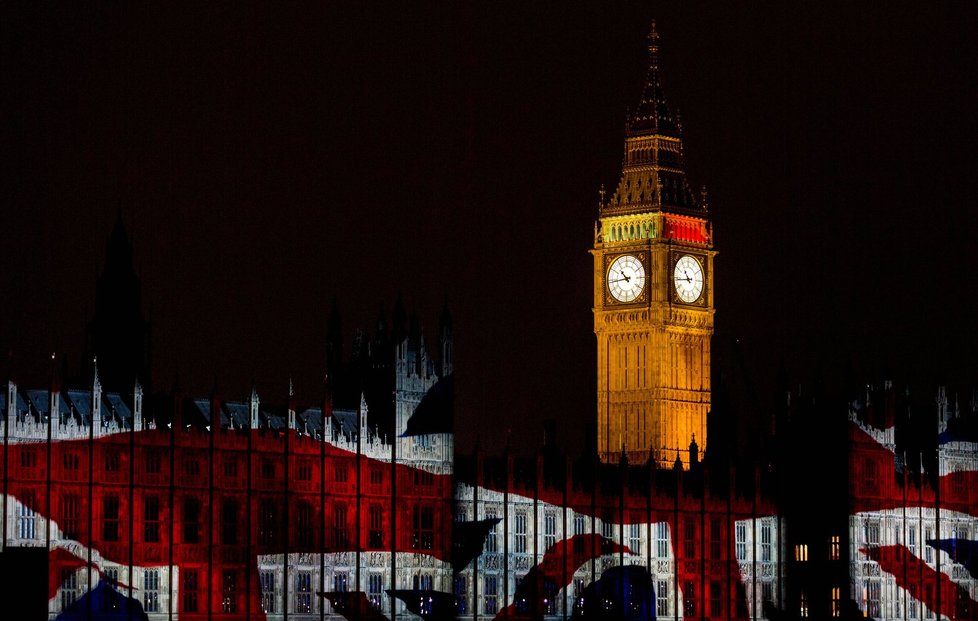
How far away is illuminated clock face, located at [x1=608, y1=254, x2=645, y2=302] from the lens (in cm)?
15050

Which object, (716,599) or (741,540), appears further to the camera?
(741,540)

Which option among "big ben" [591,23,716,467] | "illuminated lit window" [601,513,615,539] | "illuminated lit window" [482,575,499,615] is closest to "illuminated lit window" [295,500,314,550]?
"illuminated lit window" [482,575,499,615]

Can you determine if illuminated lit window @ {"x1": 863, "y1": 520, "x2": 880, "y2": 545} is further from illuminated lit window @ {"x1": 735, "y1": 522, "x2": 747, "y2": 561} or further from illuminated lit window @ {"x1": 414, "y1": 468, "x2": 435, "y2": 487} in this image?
illuminated lit window @ {"x1": 414, "y1": 468, "x2": 435, "y2": 487}

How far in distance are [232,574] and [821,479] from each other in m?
31.9

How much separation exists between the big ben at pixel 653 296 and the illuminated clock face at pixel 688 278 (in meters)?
0.05

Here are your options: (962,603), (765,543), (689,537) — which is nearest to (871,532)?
(765,543)

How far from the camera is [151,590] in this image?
91000 millimetres

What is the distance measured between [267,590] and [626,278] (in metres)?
59.4

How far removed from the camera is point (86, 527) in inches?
3504

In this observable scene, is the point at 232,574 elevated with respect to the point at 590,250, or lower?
lower

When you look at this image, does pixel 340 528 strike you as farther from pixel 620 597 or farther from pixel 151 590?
pixel 620 597

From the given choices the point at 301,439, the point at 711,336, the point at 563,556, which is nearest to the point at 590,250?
the point at 711,336

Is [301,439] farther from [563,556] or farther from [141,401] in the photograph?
[563,556]

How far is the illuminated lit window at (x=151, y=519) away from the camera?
299 ft
